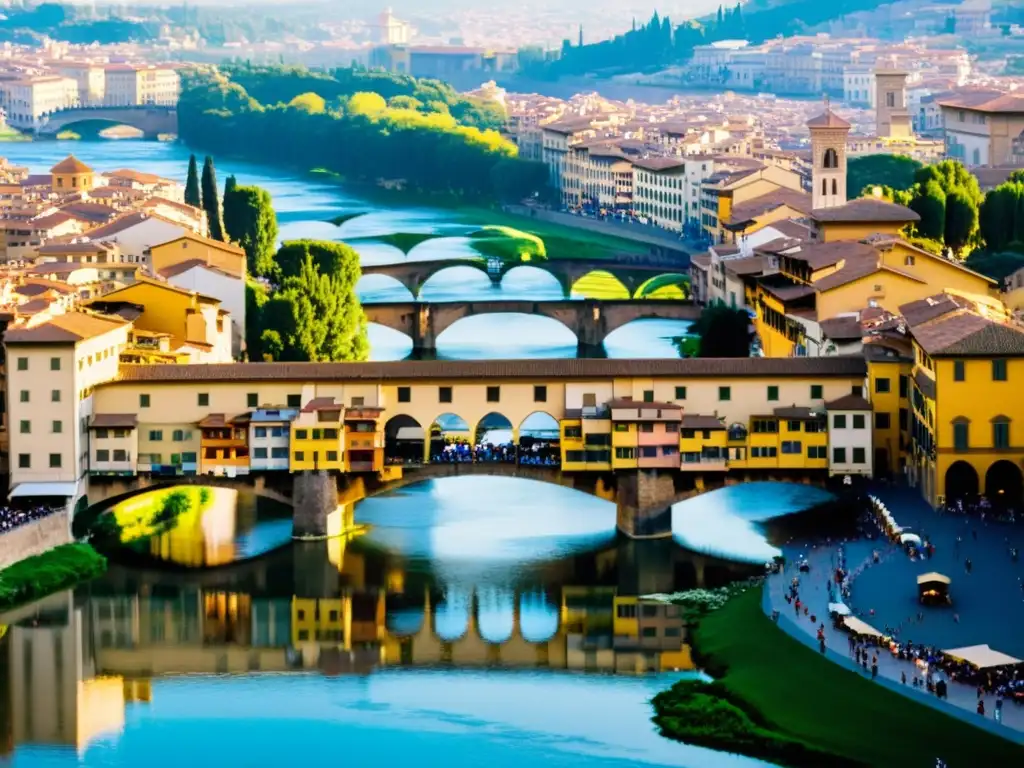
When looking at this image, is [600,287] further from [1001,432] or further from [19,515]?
[19,515]

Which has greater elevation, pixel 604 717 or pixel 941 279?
pixel 941 279

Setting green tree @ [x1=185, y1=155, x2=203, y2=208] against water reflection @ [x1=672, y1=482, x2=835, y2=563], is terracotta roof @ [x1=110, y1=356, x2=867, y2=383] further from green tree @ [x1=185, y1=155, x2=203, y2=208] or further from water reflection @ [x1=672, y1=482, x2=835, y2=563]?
green tree @ [x1=185, y1=155, x2=203, y2=208]

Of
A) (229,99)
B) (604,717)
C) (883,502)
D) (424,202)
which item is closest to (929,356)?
(883,502)

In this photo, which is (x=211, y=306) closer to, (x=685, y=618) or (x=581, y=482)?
(x=581, y=482)

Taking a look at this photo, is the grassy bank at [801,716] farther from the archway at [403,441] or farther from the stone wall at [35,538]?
the stone wall at [35,538]

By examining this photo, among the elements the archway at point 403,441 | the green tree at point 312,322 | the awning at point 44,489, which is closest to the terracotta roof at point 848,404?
the archway at point 403,441

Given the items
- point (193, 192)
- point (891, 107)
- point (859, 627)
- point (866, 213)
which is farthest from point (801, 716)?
point (891, 107)
